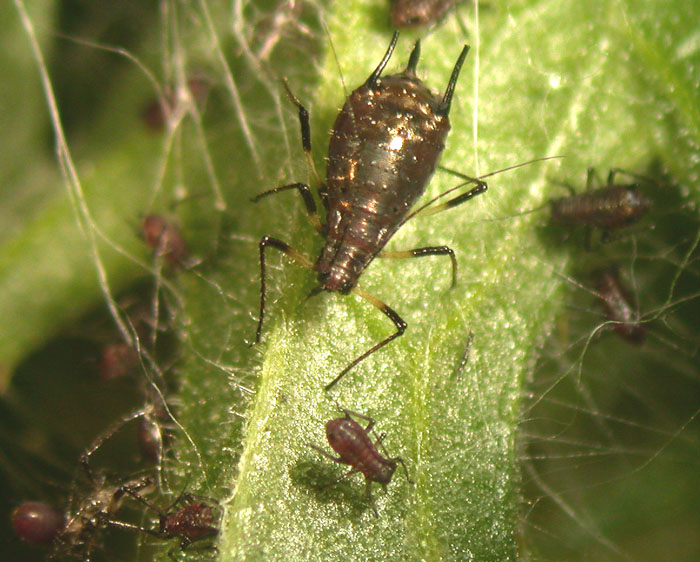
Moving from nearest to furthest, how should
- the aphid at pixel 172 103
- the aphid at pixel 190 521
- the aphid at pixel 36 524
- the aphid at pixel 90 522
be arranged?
the aphid at pixel 190 521 → the aphid at pixel 90 522 → the aphid at pixel 36 524 → the aphid at pixel 172 103

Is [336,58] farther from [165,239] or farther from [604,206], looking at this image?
[165,239]

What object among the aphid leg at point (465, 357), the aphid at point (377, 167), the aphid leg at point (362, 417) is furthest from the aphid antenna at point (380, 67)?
the aphid leg at point (362, 417)

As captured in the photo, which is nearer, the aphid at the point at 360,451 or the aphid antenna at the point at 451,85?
the aphid at the point at 360,451

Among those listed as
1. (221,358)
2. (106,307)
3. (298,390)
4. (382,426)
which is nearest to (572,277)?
(382,426)

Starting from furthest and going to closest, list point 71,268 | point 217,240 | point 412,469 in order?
1. point 71,268
2. point 217,240
3. point 412,469

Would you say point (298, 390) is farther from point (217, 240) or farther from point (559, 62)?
point (559, 62)

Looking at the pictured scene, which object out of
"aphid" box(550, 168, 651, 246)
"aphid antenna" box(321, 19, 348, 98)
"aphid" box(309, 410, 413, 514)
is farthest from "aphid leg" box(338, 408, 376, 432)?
"aphid antenna" box(321, 19, 348, 98)

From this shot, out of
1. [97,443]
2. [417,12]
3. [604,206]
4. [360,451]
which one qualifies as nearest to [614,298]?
[604,206]

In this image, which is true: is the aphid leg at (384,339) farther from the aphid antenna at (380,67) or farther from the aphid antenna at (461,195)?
the aphid antenna at (380,67)
